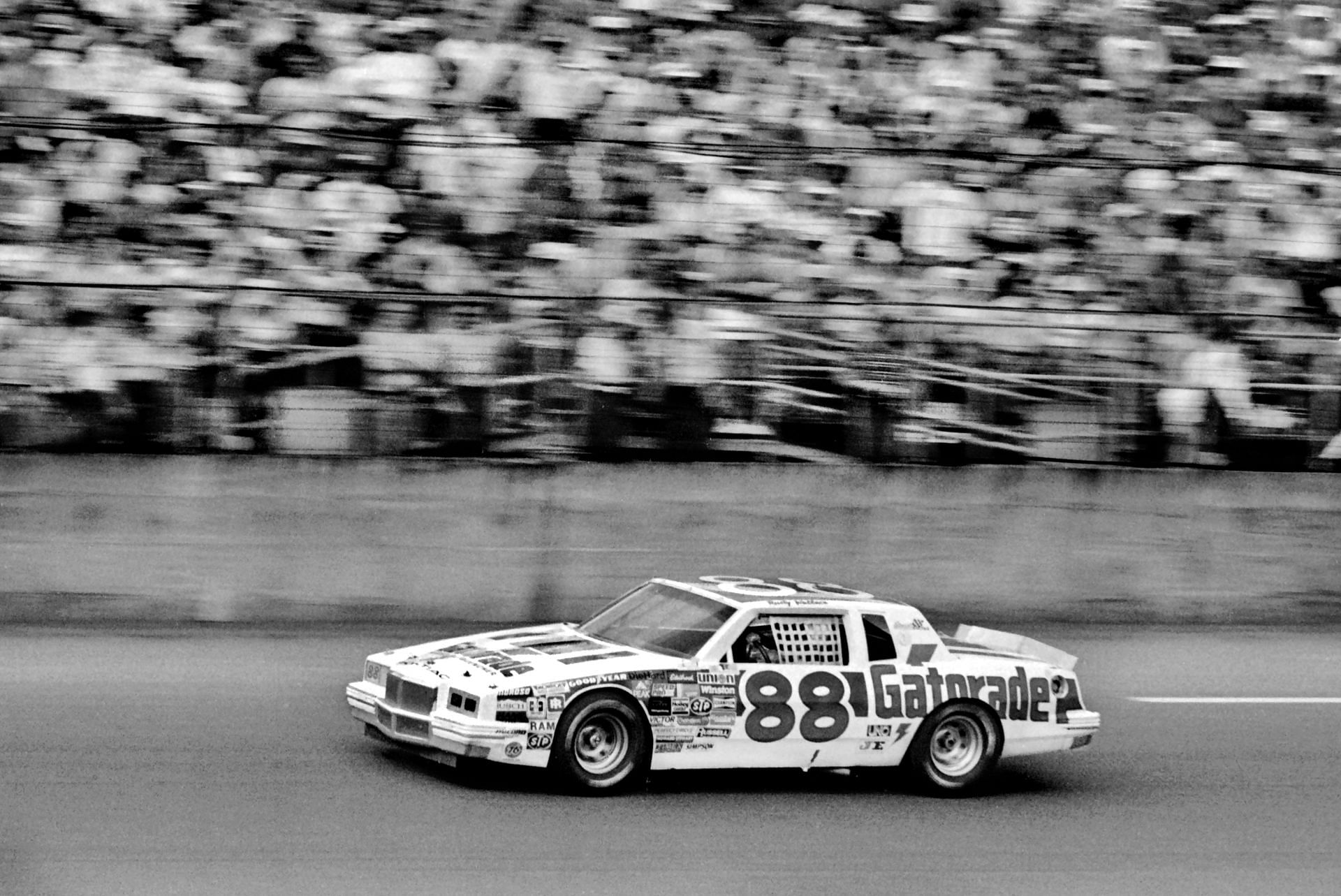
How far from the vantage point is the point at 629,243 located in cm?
1230

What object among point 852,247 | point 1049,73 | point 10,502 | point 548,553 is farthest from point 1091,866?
point 1049,73

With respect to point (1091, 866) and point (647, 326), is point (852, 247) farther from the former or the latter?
point (1091, 866)

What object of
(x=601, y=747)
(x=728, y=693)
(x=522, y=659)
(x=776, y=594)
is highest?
(x=776, y=594)

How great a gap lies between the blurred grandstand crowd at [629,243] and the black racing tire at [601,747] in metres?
4.11

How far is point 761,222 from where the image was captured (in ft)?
41.6

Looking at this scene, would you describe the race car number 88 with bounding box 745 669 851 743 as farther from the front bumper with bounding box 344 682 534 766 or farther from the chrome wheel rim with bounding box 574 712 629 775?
the front bumper with bounding box 344 682 534 766

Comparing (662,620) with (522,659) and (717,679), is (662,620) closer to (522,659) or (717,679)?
(717,679)

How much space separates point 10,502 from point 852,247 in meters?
6.02


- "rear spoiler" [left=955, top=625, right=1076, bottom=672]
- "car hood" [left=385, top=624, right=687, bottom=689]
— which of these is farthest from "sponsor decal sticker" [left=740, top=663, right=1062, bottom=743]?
"car hood" [left=385, top=624, right=687, bottom=689]

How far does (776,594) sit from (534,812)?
1795 millimetres

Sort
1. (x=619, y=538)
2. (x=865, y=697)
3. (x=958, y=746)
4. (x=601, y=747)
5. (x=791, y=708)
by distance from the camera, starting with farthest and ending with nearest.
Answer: (x=619, y=538), (x=958, y=746), (x=865, y=697), (x=791, y=708), (x=601, y=747)

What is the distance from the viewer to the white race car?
7.80m

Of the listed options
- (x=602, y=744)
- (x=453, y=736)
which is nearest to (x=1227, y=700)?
(x=602, y=744)

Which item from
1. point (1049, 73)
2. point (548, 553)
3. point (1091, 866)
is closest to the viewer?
point (1091, 866)
